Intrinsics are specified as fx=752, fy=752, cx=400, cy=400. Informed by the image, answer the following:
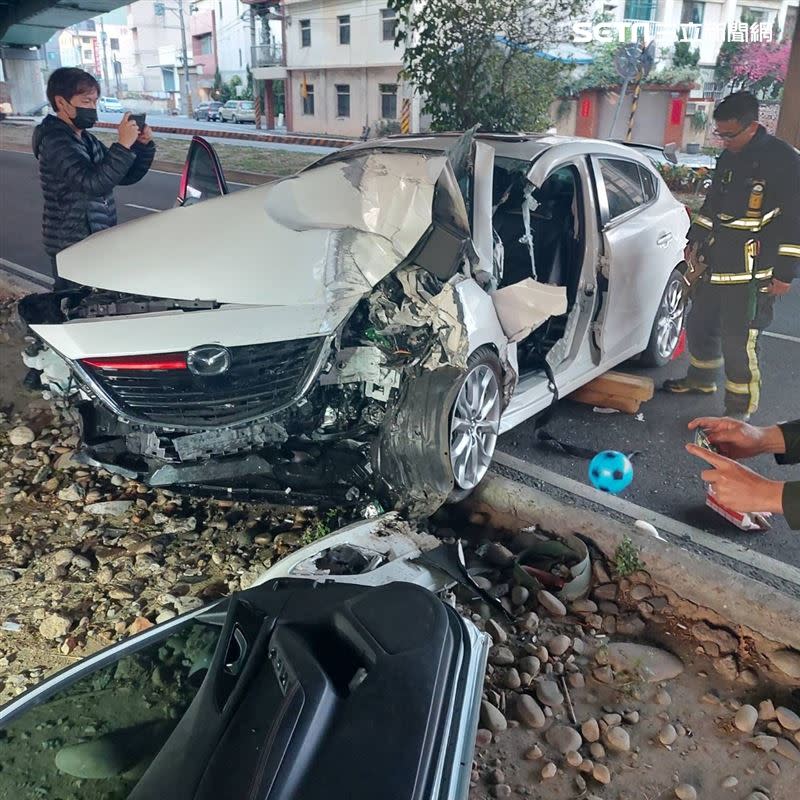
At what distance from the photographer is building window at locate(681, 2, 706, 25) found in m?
4.26

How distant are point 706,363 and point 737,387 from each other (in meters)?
0.28

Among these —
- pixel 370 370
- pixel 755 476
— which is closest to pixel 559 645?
pixel 755 476

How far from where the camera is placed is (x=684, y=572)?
3033mm

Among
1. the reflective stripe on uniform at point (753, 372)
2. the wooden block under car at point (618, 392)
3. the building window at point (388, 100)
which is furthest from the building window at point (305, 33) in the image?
the reflective stripe on uniform at point (753, 372)

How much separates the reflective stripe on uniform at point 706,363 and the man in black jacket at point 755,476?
2.51 metres

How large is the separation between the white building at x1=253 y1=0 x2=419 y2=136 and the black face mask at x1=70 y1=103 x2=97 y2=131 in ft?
7.87

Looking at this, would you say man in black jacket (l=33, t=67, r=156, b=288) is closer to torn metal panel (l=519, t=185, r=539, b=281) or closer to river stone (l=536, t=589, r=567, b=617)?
torn metal panel (l=519, t=185, r=539, b=281)

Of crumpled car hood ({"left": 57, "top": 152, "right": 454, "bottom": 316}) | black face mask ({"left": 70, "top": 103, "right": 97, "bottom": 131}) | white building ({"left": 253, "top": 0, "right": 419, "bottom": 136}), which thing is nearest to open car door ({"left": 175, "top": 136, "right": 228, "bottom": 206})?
black face mask ({"left": 70, "top": 103, "right": 97, "bottom": 131})

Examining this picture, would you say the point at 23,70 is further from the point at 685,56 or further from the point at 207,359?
the point at 207,359

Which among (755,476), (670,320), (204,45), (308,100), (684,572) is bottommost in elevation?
(684,572)

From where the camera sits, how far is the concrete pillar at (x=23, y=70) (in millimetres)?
15509

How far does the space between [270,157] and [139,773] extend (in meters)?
8.57

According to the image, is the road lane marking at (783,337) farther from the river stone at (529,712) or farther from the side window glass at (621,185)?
the river stone at (529,712)

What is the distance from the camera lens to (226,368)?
3.05 m
